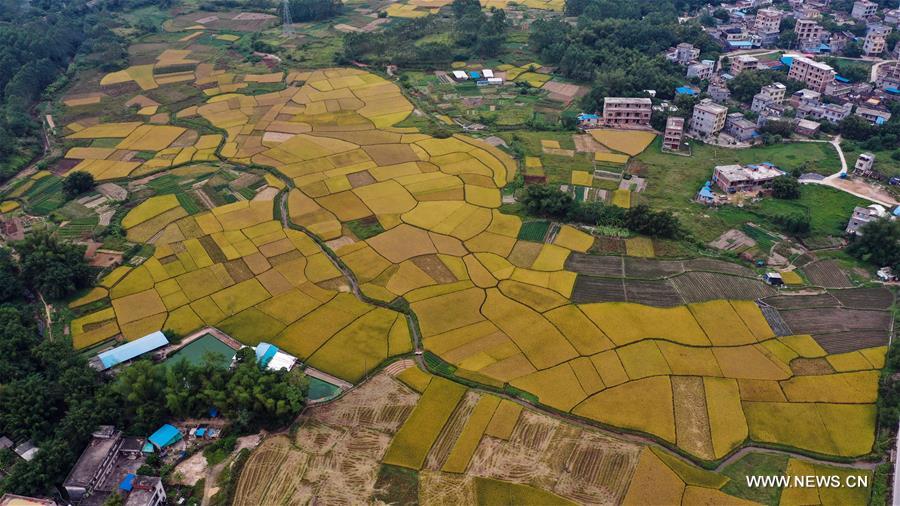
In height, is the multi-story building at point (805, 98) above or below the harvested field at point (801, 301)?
above

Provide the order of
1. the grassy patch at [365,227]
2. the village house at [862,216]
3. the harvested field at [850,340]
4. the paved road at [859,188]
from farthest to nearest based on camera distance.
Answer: the paved road at [859,188], the grassy patch at [365,227], the village house at [862,216], the harvested field at [850,340]

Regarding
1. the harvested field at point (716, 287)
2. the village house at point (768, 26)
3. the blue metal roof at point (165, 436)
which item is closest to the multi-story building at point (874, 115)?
the village house at point (768, 26)

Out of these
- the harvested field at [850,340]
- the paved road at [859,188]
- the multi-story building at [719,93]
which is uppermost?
the multi-story building at [719,93]

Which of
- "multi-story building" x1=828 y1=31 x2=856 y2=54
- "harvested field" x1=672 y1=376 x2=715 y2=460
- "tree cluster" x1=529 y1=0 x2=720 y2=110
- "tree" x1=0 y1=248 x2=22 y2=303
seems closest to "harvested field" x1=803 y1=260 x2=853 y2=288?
"harvested field" x1=672 y1=376 x2=715 y2=460

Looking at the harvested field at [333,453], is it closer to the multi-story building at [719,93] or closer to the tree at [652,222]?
the tree at [652,222]

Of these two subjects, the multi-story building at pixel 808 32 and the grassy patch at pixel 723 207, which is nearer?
the grassy patch at pixel 723 207

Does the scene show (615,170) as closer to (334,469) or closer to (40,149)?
(334,469)

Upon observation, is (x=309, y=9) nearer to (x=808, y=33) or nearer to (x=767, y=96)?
(x=767, y=96)

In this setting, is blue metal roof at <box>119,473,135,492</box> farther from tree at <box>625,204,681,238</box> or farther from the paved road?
the paved road
